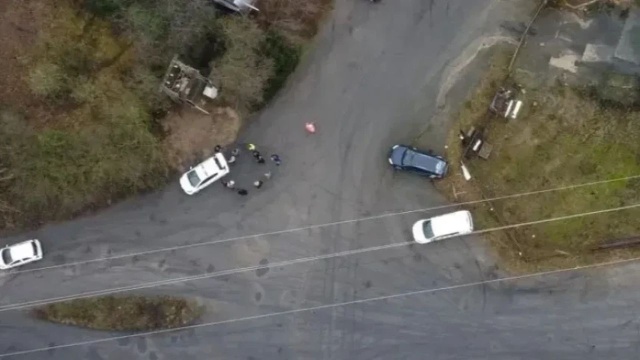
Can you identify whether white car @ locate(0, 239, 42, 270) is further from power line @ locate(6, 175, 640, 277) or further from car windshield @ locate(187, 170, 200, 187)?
car windshield @ locate(187, 170, 200, 187)

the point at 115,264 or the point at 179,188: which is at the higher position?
the point at 179,188

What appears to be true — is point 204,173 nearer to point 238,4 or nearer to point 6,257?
point 238,4

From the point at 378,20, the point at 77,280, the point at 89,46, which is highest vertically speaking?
the point at 378,20

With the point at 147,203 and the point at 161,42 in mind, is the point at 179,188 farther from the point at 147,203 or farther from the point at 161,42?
the point at 161,42

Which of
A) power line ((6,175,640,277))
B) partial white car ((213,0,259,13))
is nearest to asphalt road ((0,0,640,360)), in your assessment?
power line ((6,175,640,277))

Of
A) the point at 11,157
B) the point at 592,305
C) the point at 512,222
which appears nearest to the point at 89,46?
the point at 11,157

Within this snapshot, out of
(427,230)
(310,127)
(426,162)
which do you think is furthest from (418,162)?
(310,127)
